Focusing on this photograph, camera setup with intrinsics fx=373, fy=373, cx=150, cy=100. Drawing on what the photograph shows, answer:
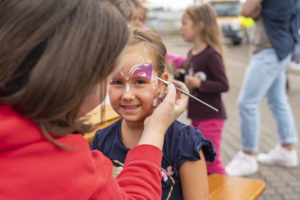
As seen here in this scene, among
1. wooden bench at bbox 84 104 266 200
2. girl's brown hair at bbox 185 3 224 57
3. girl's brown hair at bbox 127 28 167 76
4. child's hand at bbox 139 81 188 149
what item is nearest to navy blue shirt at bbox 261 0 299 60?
girl's brown hair at bbox 185 3 224 57

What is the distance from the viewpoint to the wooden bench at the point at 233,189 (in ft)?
7.11

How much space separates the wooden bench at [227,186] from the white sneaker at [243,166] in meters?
1.51

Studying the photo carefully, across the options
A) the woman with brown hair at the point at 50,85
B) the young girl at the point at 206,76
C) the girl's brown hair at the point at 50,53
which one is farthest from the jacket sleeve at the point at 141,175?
the young girl at the point at 206,76

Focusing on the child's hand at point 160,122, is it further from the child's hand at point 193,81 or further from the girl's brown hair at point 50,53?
the child's hand at point 193,81

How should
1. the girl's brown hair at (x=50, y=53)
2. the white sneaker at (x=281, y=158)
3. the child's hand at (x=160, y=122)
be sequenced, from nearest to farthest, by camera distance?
the girl's brown hair at (x=50, y=53) → the child's hand at (x=160, y=122) → the white sneaker at (x=281, y=158)

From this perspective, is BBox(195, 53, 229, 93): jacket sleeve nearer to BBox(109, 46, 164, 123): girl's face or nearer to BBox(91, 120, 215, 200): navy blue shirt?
BBox(91, 120, 215, 200): navy blue shirt

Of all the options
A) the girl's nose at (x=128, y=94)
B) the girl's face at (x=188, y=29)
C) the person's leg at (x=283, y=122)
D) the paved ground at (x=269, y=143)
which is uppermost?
the girl's nose at (x=128, y=94)

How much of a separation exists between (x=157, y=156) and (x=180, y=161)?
1.17 feet

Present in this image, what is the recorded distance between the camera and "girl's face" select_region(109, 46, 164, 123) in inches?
63.8

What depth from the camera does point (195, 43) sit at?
365 cm

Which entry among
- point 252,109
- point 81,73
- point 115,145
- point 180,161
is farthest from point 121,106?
point 252,109

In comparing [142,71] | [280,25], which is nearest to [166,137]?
[142,71]

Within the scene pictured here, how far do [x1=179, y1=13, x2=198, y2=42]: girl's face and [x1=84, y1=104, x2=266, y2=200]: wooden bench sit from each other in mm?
1589

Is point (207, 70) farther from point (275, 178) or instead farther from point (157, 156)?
point (157, 156)
